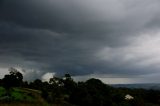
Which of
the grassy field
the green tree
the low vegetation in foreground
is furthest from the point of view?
the green tree

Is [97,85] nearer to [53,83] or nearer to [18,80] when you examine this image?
[53,83]

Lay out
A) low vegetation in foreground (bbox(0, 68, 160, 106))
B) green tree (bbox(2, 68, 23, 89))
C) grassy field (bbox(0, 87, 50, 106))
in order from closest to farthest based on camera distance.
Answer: grassy field (bbox(0, 87, 50, 106))
low vegetation in foreground (bbox(0, 68, 160, 106))
green tree (bbox(2, 68, 23, 89))

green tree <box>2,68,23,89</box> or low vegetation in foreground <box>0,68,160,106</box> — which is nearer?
low vegetation in foreground <box>0,68,160,106</box>

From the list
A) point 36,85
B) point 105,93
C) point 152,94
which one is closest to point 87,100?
point 105,93

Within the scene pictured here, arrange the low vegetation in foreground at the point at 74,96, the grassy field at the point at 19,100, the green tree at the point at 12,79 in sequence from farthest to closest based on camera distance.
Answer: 1. the green tree at the point at 12,79
2. the low vegetation in foreground at the point at 74,96
3. the grassy field at the point at 19,100

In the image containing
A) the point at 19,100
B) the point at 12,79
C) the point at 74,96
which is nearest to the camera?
the point at 19,100

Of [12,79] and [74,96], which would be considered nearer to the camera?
[74,96]

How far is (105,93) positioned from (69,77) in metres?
11.9

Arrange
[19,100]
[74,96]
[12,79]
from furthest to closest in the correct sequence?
1. [12,79]
2. [74,96]
3. [19,100]

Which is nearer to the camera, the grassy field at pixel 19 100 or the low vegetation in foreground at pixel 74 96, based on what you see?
the grassy field at pixel 19 100

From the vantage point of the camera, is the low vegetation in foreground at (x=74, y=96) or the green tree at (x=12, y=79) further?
the green tree at (x=12, y=79)

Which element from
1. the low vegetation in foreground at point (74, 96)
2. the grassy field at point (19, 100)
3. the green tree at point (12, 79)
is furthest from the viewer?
the green tree at point (12, 79)

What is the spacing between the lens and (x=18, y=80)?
9044 centimetres

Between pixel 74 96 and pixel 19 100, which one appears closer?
pixel 19 100
